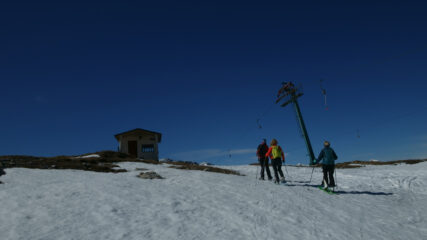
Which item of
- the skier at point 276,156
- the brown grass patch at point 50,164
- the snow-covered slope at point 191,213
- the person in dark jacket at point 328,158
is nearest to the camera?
the snow-covered slope at point 191,213

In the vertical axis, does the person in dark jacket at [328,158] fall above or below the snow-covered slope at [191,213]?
above

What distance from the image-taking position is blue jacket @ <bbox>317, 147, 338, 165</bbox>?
458 inches

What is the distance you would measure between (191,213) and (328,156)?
26.2 ft

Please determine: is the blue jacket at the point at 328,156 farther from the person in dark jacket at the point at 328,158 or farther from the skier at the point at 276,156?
the skier at the point at 276,156

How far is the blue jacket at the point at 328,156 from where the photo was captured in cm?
1162

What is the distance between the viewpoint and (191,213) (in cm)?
686

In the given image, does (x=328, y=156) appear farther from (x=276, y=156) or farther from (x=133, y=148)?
(x=133, y=148)

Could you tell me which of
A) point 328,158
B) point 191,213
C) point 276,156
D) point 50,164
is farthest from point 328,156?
point 50,164

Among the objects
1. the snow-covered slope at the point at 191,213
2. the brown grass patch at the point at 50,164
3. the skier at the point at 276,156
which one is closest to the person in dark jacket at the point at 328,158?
the snow-covered slope at the point at 191,213

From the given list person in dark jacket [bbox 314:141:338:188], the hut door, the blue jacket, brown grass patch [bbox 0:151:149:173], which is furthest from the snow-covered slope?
the hut door

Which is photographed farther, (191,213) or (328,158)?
(328,158)

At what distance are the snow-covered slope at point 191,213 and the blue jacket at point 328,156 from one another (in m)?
1.66

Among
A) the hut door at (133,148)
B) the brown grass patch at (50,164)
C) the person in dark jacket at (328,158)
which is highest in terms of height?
the hut door at (133,148)

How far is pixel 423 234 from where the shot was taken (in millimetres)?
6625
